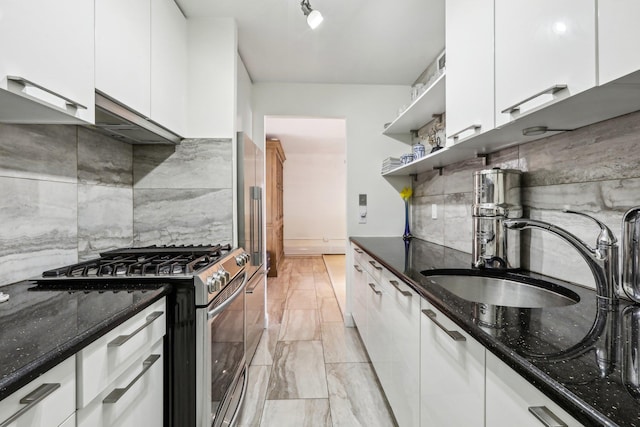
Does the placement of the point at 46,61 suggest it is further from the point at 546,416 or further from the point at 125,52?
the point at 546,416

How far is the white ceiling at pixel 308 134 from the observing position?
4.89 meters

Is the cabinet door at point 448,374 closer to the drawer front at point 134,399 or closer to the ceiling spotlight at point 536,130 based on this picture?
the ceiling spotlight at point 536,130

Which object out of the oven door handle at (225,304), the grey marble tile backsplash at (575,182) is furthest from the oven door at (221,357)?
the grey marble tile backsplash at (575,182)

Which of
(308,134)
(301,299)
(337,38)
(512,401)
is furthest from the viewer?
(308,134)

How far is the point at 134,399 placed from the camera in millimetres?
989

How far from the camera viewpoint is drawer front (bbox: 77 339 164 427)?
0.83 metres

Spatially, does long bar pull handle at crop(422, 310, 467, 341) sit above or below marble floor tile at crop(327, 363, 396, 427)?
above

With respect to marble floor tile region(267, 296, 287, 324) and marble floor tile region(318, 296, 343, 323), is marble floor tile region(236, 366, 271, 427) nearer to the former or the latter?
marble floor tile region(267, 296, 287, 324)

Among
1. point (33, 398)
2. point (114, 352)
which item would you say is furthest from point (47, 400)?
point (114, 352)

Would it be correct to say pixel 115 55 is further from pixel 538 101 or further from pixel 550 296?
pixel 550 296

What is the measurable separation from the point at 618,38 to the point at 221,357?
1803 mm

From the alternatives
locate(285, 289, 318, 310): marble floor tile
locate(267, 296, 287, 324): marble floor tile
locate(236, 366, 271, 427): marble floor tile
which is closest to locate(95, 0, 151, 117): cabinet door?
locate(236, 366, 271, 427): marble floor tile

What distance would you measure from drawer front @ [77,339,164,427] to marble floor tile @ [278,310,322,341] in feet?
5.55

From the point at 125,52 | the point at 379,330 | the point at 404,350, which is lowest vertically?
the point at 379,330
